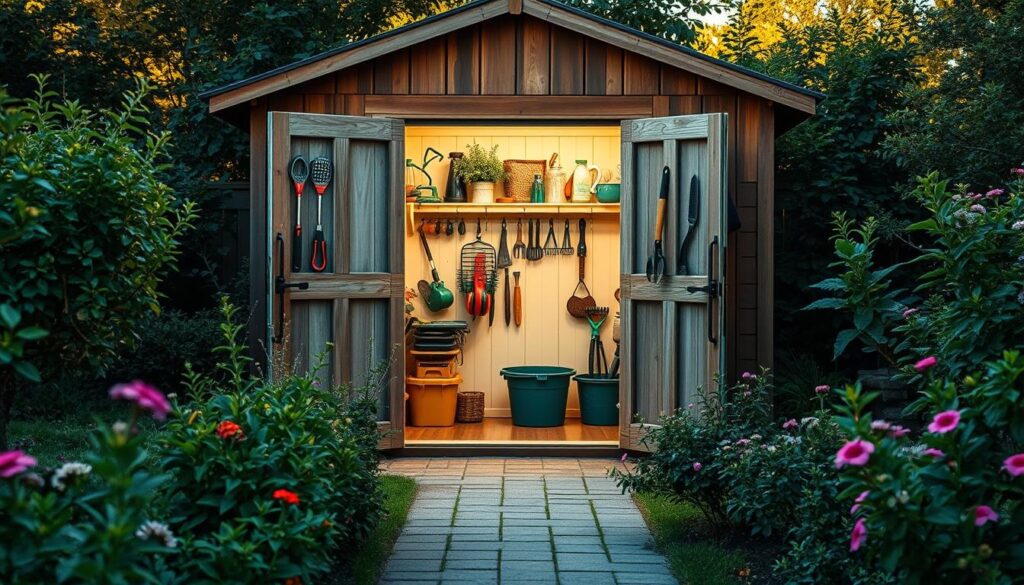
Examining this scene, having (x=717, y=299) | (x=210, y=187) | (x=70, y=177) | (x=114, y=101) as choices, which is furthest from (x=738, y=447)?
(x=114, y=101)

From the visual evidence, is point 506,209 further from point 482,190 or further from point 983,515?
point 983,515

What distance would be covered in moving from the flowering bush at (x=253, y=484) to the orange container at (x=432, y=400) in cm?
457

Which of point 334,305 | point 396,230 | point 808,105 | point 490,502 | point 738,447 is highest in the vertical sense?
point 808,105

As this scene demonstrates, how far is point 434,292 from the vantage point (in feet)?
29.9

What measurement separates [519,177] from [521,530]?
14.1 ft

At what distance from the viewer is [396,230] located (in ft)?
23.7

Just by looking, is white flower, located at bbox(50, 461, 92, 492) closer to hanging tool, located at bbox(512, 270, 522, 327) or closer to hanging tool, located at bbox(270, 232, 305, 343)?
hanging tool, located at bbox(270, 232, 305, 343)

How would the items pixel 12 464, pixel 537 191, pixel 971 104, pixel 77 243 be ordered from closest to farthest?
pixel 12 464 → pixel 77 243 → pixel 971 104 → pixel 537 191

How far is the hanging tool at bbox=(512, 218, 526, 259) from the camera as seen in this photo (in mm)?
9344

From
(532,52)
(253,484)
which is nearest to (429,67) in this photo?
(532,52)

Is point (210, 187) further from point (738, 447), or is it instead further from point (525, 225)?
point (738, 447)

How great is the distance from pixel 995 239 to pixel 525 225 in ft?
19.0

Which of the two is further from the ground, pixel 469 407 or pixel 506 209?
pixel 506 209

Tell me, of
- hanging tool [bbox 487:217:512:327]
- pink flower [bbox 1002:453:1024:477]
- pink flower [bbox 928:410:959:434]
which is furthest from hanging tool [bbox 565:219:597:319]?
pink flower [bbox 1002:453:1024:477]
